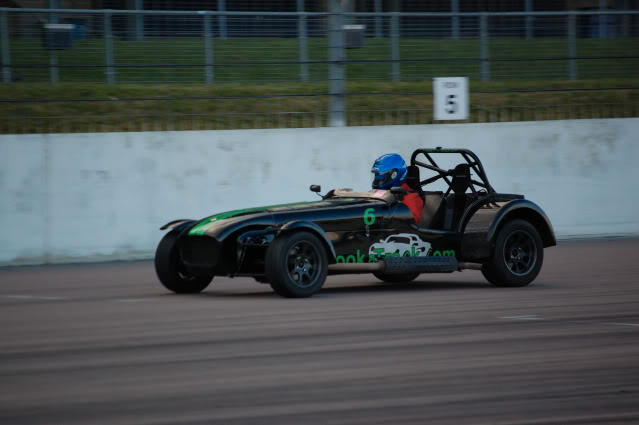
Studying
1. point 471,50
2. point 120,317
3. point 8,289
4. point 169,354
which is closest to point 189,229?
point 120,317

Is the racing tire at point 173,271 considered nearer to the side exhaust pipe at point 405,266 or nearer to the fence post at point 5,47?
the side exhaust pipe at point 405,266

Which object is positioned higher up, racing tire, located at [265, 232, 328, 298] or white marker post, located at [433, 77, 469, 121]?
white marker post, located at [433, 77, 469, 121]

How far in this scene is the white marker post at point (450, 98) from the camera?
16453 millimetres

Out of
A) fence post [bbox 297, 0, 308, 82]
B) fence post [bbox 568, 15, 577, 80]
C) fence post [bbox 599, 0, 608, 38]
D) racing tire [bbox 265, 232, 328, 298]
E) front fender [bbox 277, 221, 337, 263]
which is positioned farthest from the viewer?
fence post [bbox 599, 0, 608, 38]

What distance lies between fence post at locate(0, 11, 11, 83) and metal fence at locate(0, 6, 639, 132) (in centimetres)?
1

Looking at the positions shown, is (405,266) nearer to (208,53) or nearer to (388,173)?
(388,173)

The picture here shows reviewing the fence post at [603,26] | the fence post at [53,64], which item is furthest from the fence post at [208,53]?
the fence post at [603,26]

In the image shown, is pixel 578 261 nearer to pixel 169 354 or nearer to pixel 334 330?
pixel 334 330

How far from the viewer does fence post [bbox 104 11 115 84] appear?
51.7 ft

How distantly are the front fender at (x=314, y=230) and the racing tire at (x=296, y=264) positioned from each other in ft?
0.18

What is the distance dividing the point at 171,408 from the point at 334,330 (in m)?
2.59

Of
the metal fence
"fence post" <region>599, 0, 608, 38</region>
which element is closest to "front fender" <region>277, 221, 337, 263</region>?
the metal fence

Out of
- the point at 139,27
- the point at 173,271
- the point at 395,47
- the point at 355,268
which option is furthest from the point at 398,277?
the point at 139,27

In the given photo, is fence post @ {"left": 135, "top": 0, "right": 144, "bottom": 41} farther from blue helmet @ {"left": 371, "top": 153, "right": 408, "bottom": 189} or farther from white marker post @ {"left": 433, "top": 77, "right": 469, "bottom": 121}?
blue helmet @ {"left": 371, "top": 153, "right": 408, "bottom": 189}
